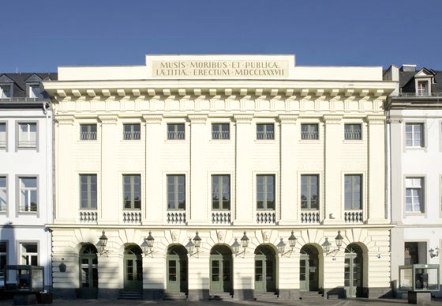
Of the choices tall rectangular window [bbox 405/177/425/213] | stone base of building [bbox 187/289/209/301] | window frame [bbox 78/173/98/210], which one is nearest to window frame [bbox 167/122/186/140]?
window frame [bbox 78/173/98/210]

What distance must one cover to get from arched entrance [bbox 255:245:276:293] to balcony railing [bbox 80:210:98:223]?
9534 mm

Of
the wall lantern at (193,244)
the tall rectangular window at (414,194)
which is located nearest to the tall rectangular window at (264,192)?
the wall lantern at (193,244)

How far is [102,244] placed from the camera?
27547mm

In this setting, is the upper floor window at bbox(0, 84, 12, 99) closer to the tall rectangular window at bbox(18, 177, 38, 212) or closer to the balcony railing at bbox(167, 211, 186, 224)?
the tall rectangular window at bbox(18, 177, 38, 212)

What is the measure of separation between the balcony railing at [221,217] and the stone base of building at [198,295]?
156 inches

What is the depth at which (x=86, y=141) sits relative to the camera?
28312 millimetres

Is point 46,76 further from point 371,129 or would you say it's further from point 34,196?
point 371,129

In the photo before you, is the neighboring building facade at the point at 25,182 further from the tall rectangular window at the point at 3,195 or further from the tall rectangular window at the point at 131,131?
the tall rectangular window at the point at 131,131

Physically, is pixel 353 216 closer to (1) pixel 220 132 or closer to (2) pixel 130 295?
(1) pixel 220 132

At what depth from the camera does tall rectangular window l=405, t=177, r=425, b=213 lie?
2848cm

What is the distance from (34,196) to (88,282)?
592 centimetres

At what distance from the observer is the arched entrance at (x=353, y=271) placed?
28.2 meters

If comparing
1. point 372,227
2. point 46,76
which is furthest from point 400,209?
point 46,76

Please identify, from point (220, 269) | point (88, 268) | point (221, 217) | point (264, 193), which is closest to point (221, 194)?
point (221, 217)
